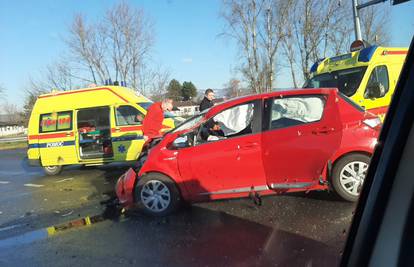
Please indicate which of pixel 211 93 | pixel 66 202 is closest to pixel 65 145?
pixel 66 202

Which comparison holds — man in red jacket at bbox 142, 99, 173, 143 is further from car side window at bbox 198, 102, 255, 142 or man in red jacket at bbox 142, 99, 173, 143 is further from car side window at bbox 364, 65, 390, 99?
car side window at bbox 364, 65, 390, 99

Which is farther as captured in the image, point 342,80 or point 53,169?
point 53,169

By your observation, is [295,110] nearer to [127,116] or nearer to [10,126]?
[127,116]

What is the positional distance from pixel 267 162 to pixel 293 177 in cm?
42

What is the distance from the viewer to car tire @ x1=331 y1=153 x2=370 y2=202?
4852mm

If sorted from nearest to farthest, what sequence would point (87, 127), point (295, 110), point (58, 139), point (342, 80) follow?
point (295, 110) < point (342, 80) < point (58, 139) < point (87, 127)

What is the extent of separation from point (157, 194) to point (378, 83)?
625cm

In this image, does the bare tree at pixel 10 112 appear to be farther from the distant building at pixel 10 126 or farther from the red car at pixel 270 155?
the red car at pixel 270 155

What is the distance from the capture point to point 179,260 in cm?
390

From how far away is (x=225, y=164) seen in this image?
199 inches

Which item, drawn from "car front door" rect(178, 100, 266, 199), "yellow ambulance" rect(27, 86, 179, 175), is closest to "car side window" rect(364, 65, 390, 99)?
"car front door" rect(178, 100, 266, 199)

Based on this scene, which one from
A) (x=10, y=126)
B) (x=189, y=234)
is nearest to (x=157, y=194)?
(x=189, y=234)

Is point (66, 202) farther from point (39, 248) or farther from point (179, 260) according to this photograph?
point (179, 260)

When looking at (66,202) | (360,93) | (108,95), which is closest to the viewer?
(66,202)
